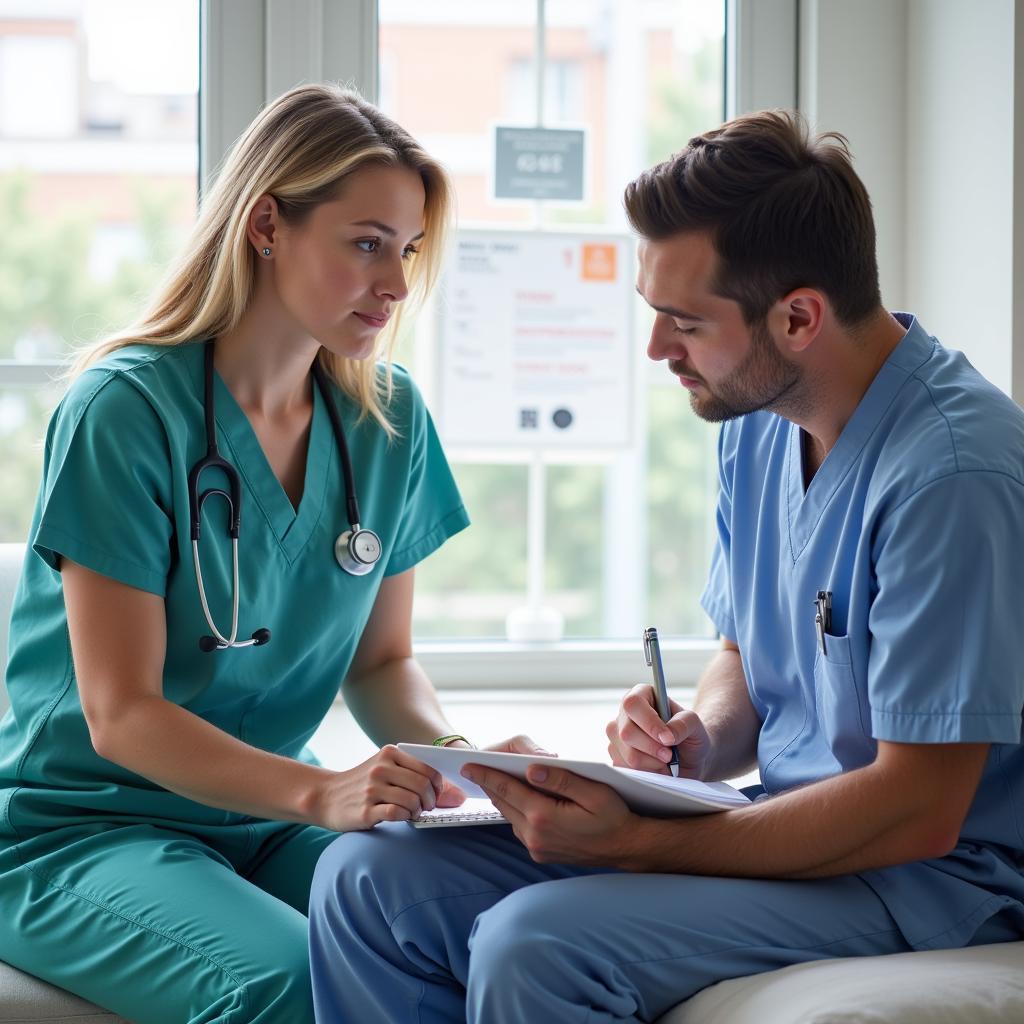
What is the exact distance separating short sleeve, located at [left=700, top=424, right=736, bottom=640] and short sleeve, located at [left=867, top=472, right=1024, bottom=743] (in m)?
0.42

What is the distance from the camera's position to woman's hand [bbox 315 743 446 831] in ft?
4.23

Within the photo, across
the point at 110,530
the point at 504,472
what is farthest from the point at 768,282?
the point at 504,472

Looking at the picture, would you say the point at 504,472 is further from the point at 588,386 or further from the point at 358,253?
the point at 358,253

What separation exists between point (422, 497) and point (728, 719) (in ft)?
1.80

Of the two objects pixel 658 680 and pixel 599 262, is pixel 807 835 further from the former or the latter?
pixel 599 262

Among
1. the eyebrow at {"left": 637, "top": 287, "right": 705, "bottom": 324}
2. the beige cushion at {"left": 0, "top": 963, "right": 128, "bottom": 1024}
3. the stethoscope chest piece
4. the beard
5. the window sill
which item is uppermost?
the eyebrow at {"left": 637, "top": 287, "right": 705, "bottom": 324}

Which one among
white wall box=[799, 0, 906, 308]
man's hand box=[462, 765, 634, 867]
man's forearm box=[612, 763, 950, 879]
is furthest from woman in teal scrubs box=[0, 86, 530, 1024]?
white wall box=[799, 0, 906, 308]

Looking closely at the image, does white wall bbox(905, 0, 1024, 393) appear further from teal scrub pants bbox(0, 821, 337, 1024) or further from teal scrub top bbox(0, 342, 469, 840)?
teal scrub pants bbox(0, 821, 337, 1024)

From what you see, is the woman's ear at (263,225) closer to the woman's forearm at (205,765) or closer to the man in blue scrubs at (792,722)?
the man in blue scrubs at (792,722)

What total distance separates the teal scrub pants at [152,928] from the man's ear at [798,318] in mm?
836

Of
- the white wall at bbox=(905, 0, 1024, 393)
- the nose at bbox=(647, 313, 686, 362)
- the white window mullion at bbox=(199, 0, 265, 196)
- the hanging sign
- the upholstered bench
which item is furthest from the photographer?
the hanging sign

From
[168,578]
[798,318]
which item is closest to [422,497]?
[168,578]

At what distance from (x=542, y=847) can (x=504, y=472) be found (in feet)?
14.4

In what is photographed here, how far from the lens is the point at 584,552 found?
5.86 m
